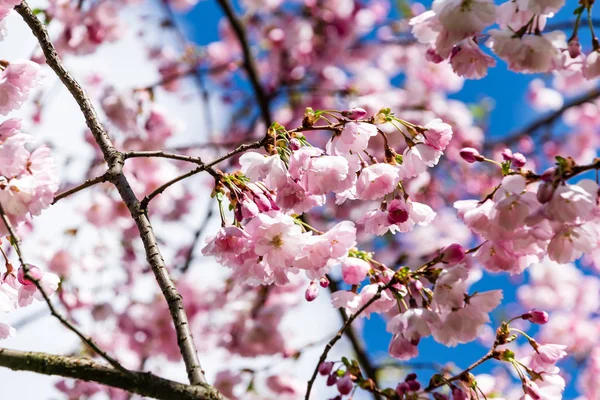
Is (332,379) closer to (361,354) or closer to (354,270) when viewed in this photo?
(354,270)

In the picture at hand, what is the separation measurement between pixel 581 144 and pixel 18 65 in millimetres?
6575

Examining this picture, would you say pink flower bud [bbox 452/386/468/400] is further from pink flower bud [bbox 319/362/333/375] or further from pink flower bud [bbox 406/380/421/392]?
pink flower bud [bbox 319/362/333/375]

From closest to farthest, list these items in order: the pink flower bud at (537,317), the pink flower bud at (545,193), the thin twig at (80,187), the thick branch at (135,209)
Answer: the pink flower bud at (545,193), the thick branch at (135,209), the thin twig at (80,187), the pink flower bud at (537,317)

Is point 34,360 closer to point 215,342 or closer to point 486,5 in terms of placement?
point 486,5

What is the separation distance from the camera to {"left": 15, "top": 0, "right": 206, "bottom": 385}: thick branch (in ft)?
4.87

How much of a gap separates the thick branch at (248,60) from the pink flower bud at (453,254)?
274 centimetres

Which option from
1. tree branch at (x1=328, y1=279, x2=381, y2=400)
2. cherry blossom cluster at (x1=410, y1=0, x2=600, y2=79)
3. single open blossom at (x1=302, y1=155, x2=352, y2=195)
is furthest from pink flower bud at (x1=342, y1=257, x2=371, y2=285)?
tree branch at (x1=328, y1=279, x2=381, y2=400)

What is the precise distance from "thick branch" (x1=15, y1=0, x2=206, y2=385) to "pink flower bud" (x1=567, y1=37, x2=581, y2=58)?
1132 millimetres

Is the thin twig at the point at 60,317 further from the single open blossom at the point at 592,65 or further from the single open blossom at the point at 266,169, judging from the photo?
the single open blossom at the point at 592,65

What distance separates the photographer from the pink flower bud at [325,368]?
6.09ft

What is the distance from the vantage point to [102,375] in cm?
142

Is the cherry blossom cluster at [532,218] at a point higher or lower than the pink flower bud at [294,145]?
lower

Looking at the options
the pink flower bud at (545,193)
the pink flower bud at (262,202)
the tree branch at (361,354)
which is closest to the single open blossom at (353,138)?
the pink flower bud at (262,202)

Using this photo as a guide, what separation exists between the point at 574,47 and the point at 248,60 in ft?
9.58
